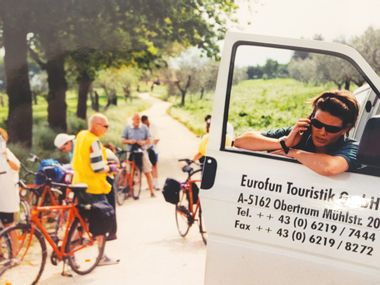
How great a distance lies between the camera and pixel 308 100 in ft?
11.0

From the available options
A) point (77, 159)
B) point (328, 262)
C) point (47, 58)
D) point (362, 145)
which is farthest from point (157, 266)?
point (47, 58)

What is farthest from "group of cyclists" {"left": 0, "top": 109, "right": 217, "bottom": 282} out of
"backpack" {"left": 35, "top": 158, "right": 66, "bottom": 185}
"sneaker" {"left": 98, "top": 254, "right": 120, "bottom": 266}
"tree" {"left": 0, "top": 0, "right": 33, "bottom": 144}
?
"tree" {"left": 0, "top": 0, "right": 33, "bottom": 144}

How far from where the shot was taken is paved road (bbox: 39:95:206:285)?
16.8 ft

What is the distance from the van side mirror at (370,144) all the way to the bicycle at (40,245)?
2.73 metres

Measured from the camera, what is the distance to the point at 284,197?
3.12 meters

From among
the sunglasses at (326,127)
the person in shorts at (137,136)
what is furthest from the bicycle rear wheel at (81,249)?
the person in shorts at (137,136)

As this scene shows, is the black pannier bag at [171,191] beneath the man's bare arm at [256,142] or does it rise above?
beneath

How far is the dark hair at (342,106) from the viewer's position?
3152mm

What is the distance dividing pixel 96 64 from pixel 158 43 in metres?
1.43

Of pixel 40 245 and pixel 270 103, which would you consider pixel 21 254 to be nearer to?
pixel 40 245

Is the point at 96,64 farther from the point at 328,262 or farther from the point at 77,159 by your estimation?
the point at 328,262

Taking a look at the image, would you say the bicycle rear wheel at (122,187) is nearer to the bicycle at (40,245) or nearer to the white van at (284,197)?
the bicycle at (40,245)

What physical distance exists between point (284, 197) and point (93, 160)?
2.44 metres

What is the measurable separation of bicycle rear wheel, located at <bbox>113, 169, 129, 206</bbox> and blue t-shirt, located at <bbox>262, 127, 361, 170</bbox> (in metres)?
5.27
